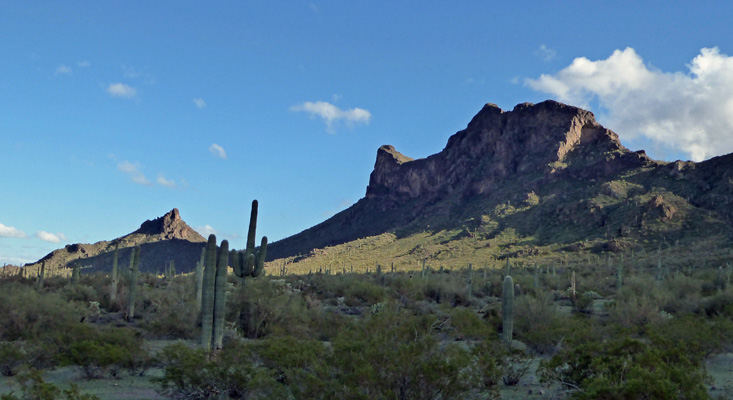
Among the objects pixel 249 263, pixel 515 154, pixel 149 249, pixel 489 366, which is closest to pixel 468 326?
pixel 489 366

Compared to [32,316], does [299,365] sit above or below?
below

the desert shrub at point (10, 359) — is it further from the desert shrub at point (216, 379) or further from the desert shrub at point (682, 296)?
the desert shrub at point (682, 296)

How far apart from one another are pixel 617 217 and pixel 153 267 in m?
88.4

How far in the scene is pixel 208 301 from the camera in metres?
14.4

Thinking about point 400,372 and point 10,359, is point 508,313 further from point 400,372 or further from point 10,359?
point 10,359

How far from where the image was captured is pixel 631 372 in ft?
29.2

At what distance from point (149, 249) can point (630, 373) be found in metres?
128

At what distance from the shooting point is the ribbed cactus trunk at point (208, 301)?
14.0 metres

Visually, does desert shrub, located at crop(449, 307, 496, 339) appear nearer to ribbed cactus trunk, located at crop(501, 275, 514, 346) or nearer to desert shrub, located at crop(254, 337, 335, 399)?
ribbed cactus trunk, located at crop(501, 275, 514, 346)

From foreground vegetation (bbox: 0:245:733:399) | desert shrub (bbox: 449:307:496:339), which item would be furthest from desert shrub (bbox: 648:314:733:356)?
desert shrub (bbox: 449:307:496:339)

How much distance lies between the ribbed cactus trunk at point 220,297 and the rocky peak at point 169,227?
12878cm

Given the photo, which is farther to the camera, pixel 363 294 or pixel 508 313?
pixel 363 294

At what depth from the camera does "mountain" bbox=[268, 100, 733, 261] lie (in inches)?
2820


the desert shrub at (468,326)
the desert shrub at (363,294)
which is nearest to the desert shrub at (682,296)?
the desert shrub at (468,326)
